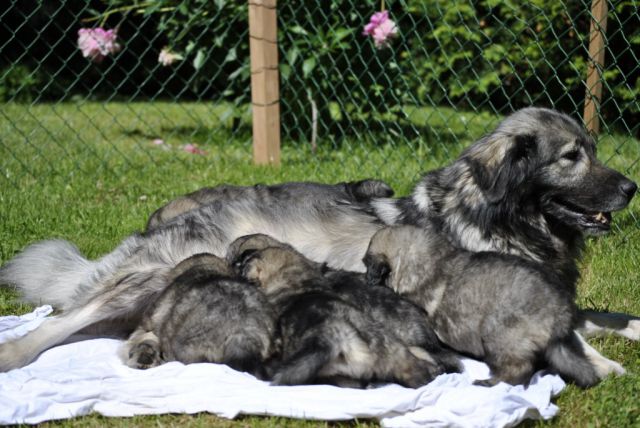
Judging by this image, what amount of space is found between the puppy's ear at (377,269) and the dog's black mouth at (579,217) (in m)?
0.91

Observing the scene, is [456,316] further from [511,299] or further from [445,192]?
[445,192]

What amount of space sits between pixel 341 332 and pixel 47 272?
220 centimetres

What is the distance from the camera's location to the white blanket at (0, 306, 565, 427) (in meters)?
3.13

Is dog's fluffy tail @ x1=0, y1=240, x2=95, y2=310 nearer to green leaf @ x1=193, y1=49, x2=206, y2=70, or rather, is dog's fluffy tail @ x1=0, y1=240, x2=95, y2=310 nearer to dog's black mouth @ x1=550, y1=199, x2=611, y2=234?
dog's black mouth @ x1=550, y1=199, x2=611, y2=234

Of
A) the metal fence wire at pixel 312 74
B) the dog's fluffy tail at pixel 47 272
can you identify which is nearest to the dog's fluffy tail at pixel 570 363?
the dog's fluffy tail at pixel 47 272

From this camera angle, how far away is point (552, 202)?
13.2 feet

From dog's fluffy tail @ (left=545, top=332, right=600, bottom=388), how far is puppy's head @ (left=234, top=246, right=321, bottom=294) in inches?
44.9

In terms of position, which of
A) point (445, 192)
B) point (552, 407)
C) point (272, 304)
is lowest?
point (552, 407)

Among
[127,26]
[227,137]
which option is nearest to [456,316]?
[227,137]

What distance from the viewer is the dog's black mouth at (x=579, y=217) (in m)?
4.03

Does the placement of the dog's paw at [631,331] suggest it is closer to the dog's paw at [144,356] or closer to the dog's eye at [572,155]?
the dog's eye at [572,155]

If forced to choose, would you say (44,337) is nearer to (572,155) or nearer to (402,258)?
(402,258)

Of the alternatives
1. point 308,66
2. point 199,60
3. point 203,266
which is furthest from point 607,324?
point 199,60

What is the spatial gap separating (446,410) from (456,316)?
570mm
